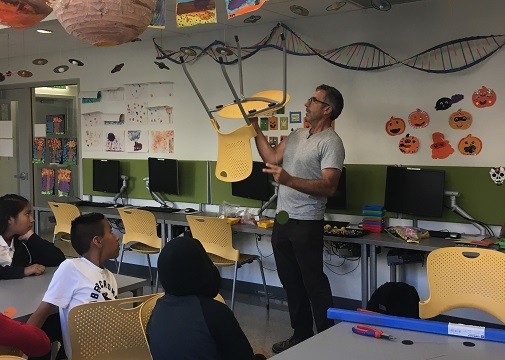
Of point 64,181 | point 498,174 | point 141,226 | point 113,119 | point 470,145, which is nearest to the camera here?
point 498,174

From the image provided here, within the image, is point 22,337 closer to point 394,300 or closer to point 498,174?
point 394,300

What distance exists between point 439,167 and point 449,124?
12.9 inches

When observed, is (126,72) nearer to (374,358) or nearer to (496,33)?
(496,33)

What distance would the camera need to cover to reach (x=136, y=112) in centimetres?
613

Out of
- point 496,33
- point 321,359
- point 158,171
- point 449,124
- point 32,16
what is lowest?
point 321,359

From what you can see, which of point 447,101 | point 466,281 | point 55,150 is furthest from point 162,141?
point 466,281

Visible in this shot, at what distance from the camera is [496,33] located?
4.11 m

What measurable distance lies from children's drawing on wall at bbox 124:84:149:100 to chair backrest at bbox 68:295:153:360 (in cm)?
395

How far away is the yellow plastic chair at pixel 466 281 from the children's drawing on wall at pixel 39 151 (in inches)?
215

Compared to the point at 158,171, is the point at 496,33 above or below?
above

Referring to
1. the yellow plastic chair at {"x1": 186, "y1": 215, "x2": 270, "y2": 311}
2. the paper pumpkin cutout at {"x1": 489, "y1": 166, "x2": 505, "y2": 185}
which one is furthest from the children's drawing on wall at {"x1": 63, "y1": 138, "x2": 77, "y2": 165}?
the paper pumpkin cutout at {"x1": 489, "y1": 166, "x2": 505, "y2": 185}

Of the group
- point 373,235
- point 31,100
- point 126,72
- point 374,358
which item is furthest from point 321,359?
point 31,100

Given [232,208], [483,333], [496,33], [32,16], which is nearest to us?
[483,333]

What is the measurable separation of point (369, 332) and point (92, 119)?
17.0 feet
